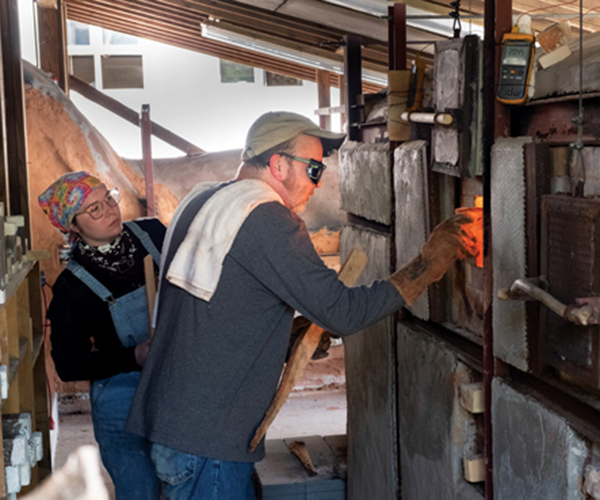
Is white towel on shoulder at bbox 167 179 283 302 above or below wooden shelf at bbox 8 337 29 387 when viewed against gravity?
above

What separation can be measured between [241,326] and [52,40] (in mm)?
7734

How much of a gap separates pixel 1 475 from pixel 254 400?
30.9 inches

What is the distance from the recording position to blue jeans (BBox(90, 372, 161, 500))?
3074 millimetres

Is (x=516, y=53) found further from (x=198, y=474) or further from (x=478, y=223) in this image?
(x=198, y=474)

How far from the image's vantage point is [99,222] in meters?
3.11

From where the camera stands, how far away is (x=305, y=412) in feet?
22.5

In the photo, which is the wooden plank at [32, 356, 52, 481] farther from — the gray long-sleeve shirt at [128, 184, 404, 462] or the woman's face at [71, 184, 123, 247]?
the gray long-sleeve shirt at [128, 184, 404, 462]

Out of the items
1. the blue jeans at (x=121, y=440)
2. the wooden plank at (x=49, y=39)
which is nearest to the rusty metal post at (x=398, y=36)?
the blue jeans at (x=121, y=440)

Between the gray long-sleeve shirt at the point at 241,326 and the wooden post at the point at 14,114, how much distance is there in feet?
5.56

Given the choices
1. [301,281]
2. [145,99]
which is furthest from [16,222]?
[145,99]

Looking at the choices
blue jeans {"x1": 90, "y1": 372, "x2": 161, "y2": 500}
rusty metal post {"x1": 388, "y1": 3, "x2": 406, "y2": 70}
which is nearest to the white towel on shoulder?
blue jeans {"x1": 90, "y1": 372, "x2": 161, "y2": 500}

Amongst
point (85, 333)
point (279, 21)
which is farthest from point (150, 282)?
point (279, 21)

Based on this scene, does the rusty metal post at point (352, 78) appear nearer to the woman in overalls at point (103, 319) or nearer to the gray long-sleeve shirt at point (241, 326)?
the woman in overalls at point (103, 319)

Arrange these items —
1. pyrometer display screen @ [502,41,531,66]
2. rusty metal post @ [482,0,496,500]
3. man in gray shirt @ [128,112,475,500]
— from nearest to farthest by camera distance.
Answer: pyrometer display screen @ [502,41,531,66], rusty metal post @ [482,0,496,500], man in gray shirt @ [128,112,475,500]
